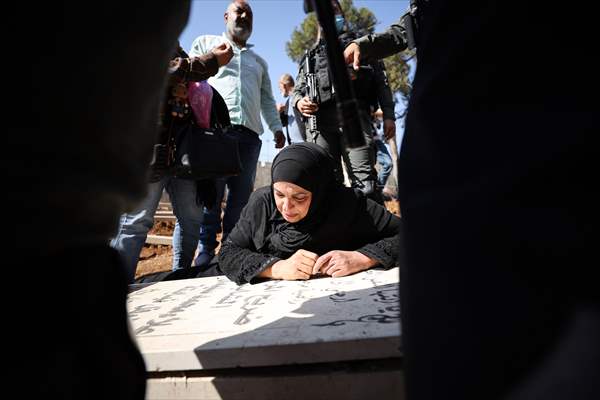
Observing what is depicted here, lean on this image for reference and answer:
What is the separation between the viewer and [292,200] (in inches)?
65.5

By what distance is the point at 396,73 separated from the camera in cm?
1223

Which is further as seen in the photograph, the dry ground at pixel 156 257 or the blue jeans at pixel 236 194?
the dry ground at pixel 156 257

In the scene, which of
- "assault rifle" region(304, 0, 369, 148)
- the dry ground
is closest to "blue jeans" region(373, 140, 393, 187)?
the dry ground

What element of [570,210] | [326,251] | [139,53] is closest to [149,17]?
[139,53]

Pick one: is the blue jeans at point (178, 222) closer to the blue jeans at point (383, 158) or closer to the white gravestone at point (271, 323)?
the white gravestone at point (271, 323)

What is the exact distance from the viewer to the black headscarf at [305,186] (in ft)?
5.53

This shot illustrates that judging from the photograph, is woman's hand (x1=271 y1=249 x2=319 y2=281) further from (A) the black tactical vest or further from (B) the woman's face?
(A) the black tactical vest

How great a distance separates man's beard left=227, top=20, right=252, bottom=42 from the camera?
2.54m

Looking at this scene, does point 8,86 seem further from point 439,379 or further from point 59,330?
point 439,379

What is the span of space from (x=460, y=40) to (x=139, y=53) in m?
0.28

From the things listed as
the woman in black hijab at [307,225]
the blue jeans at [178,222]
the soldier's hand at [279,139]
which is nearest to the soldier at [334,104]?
the soldier's hand at [279,139]

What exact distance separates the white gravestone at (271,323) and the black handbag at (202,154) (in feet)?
1.94

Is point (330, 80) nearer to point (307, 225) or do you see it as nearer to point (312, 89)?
point (312, 89)

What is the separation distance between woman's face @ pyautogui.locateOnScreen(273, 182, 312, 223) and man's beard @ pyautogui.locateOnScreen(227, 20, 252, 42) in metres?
1.40
